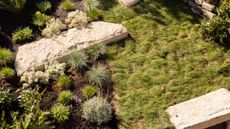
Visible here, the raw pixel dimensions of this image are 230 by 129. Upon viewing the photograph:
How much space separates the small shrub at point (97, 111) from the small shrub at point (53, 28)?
2544 millimetres

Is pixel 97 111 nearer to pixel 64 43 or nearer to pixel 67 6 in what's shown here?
pixel 64 43

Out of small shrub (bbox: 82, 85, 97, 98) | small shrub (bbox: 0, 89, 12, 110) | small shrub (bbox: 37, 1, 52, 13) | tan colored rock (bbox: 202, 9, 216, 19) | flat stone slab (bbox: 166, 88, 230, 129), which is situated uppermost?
small shrub (bbox: 37, 1, 52, 13)

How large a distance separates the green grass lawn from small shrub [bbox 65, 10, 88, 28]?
0.64 m

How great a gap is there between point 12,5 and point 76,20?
1.73 metres

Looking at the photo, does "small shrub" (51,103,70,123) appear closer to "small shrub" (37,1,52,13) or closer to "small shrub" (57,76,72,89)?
"small shrub" (57,76,72,89)

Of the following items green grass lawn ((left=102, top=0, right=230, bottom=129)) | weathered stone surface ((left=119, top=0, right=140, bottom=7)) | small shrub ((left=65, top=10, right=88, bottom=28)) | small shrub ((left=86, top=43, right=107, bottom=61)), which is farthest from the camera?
weathered stone surface ((left=119, top=0, right=140, bottom=7))

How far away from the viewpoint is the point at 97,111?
31.0 ft

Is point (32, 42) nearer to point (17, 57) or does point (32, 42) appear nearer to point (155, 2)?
point (17, 57)

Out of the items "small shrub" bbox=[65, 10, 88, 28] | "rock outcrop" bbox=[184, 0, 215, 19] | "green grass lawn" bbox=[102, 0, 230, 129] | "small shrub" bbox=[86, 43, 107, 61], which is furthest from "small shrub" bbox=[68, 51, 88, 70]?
"rock outcrop" bbox=[184, 0, 215, 19]

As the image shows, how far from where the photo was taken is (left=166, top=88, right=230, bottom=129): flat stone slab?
9344 millimetres

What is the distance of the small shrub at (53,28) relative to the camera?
443 inches

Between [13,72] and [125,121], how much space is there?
9.54ft

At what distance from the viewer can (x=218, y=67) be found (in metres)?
10.6

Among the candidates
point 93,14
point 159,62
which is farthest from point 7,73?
point 159,62
